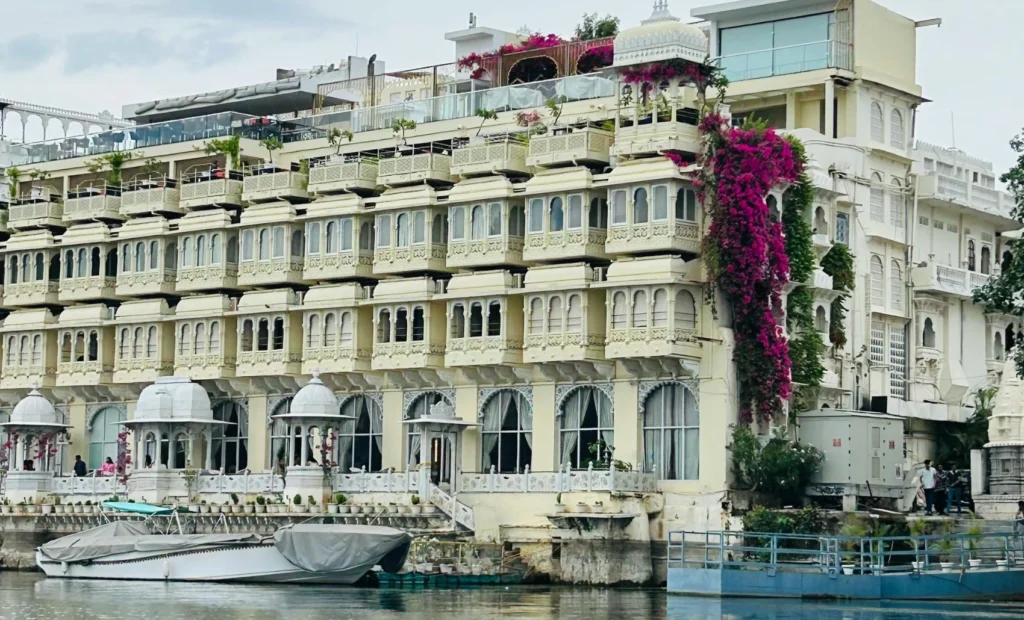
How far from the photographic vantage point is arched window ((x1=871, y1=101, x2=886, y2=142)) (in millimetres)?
79438

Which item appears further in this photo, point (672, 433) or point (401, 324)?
point (401, 324)

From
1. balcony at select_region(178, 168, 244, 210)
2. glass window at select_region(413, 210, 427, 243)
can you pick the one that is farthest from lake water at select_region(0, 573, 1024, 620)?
balcony at select_region(178, 168, 244, 210)

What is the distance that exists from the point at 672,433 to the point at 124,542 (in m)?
18.3

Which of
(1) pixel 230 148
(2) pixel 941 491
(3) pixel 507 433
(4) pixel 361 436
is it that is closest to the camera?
(2) pixel 941 491

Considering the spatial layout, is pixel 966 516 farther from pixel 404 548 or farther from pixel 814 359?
pixel 404 548

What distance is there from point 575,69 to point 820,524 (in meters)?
22.9

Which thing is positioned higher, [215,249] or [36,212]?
[36,212]

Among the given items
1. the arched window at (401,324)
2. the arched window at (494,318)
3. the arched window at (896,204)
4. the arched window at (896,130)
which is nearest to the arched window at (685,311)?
the arched window at (494,318)

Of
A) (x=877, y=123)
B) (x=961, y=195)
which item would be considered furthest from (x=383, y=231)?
(x=961, y=195)

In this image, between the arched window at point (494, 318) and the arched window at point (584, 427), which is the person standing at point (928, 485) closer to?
the arched window at point (584, 427)

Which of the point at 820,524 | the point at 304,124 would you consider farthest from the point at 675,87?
the point at 304,124

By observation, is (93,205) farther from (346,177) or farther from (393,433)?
(393,433)

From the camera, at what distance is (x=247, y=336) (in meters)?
85.6

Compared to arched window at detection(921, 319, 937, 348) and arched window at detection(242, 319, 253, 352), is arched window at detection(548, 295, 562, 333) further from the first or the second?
arched window at detection(242, 319, 253, 352)
